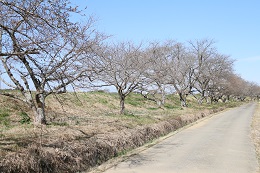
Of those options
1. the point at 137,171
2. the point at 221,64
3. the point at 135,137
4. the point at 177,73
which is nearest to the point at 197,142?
the point at 135,137

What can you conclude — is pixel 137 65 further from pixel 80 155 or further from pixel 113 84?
pixel 80 155

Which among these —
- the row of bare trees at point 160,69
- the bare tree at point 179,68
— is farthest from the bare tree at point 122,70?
the bare tree at point 179,68

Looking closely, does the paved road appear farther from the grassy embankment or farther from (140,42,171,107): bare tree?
(140,42,171,107): bare tree

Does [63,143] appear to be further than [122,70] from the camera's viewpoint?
No

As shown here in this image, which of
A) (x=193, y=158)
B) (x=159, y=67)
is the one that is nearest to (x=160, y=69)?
(x=159, y=67)

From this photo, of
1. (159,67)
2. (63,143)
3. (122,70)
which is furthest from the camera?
(159,67)

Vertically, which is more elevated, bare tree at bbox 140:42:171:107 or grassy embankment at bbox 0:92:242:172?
bare tree at bbox 140:42:171:107

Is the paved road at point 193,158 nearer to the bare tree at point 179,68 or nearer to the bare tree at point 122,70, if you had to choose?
the bare tree at point 122,70

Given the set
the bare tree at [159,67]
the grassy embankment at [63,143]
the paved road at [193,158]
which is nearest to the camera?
the grassy embankment at [63,143]

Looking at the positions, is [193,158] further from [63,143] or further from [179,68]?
[179,68]

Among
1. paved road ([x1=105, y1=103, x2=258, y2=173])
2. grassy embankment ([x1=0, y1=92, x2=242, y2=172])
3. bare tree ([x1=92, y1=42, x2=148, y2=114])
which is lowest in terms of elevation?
paved road ([x1=105, y1=103, x2=258, y2=173])

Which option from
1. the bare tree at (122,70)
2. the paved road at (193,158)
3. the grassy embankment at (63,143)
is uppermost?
the bare tree at (122,70)

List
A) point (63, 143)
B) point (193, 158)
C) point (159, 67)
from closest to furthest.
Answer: point (63, 143) → point (193, 158) → point (159, 67)

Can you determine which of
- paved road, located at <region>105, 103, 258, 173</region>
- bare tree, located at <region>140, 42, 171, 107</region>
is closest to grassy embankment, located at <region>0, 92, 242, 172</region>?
paved road, located at <region>105, 103, 258, 173</region>
